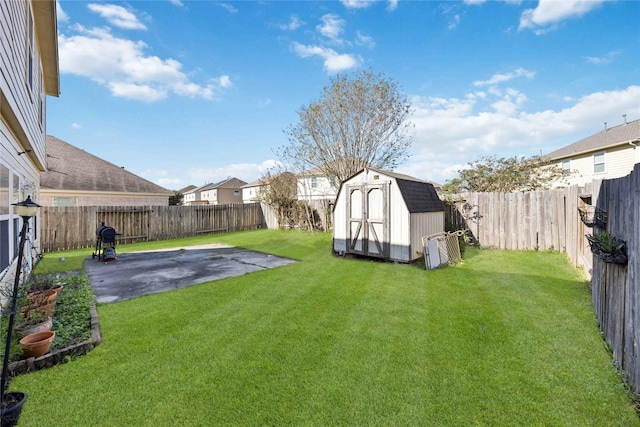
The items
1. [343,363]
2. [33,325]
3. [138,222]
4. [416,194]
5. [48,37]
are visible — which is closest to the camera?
[343,363]

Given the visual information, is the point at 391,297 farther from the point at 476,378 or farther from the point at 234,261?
the point at 234,261

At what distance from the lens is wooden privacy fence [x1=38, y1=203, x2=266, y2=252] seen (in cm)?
1087

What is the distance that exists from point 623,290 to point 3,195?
24.2ft

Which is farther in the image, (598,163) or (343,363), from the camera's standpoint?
(598,163)

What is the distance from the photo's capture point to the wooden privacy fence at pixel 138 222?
10867 millimetres

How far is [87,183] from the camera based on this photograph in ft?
50.8

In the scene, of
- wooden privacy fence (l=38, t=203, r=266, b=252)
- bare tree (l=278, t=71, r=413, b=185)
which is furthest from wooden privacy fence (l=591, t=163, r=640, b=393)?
wooden privacy fence (l=38, t=203, r=266, b=252)

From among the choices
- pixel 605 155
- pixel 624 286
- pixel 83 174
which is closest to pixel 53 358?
pixel 624 286

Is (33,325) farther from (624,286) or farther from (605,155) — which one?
(605,155)

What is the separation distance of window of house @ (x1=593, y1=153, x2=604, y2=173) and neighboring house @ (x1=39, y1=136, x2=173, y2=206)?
27.1 m

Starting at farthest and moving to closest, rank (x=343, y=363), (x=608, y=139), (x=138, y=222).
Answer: (x=608, y=139) < (x=138, y=222) < (x=343, y=363)

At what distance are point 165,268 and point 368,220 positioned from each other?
5918mm

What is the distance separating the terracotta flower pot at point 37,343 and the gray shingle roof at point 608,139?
21.3m

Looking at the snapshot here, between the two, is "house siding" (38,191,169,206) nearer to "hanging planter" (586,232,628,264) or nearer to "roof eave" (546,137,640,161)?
"hanging planter" (586,232,628,264)
